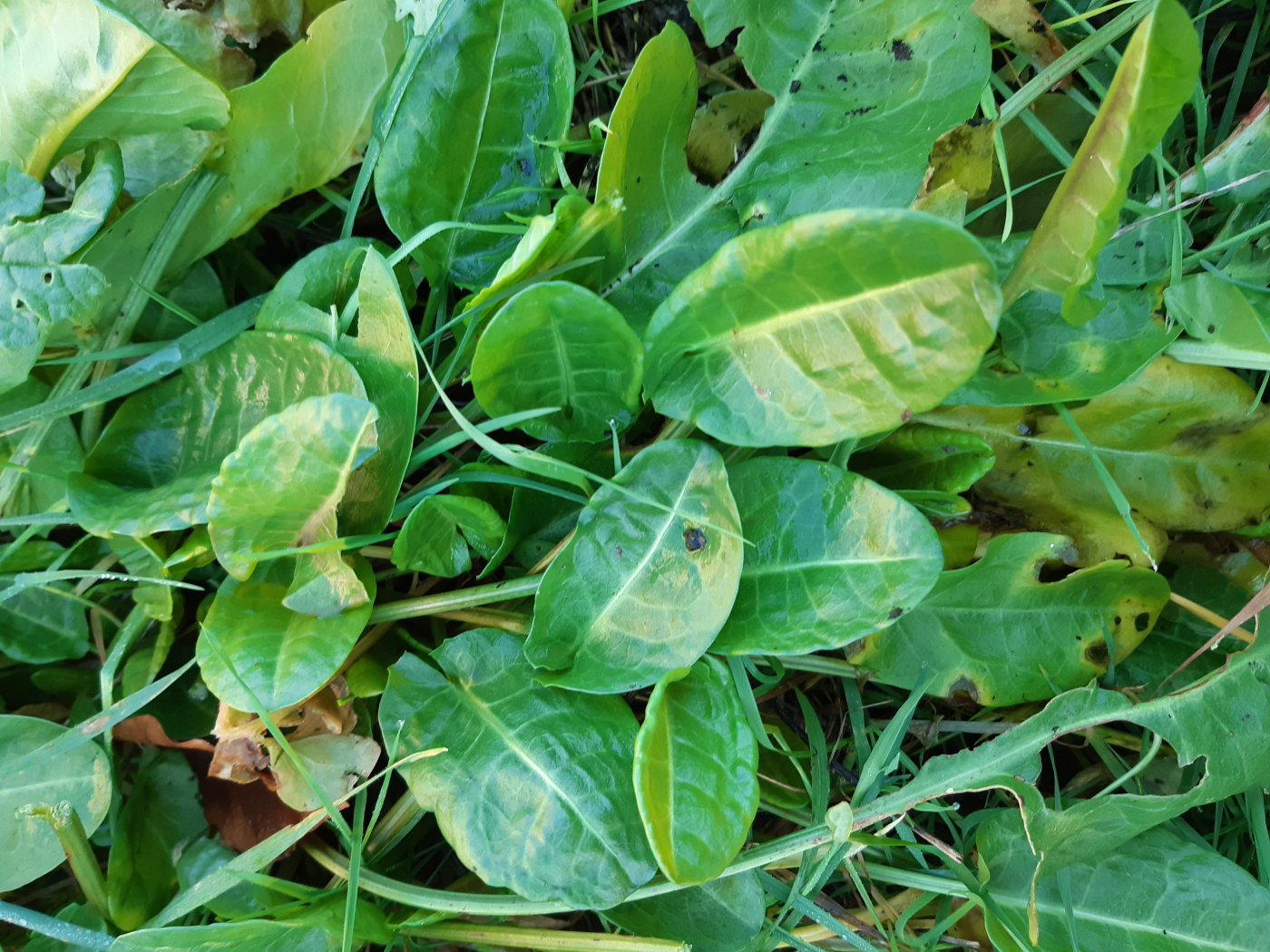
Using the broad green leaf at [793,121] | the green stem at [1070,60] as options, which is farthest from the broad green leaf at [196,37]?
the green stem at [1070,60]

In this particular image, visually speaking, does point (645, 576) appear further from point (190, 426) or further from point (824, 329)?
point (190, 426)

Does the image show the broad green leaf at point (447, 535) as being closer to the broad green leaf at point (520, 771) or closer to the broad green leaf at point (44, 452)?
the broad green leaf at point (520, 771)

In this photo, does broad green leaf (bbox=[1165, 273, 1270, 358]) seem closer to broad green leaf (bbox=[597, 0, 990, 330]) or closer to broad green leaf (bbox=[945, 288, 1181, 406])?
broad green leaf (bbox=[945, 288, 1181, 406])

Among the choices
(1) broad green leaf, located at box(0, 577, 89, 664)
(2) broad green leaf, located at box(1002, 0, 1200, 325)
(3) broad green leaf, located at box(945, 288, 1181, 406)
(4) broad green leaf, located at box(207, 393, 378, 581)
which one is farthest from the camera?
(1) broad green leaf, located at box(0, 577, 89, 664)

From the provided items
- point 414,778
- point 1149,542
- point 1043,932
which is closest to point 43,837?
point 414,778

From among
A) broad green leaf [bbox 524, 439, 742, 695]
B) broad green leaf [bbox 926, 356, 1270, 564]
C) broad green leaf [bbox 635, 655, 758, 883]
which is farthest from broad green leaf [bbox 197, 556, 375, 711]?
broad green leaf [bbox 926, 356, 1270, 564]

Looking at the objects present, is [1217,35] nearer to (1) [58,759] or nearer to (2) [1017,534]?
(2) [1017,534]

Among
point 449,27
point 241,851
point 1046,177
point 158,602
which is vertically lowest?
point 241,851

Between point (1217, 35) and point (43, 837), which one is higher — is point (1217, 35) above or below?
above

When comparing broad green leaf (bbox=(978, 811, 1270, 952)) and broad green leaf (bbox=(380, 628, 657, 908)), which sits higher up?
broad green leaf (bbox=(380, 628, 657, 908))
